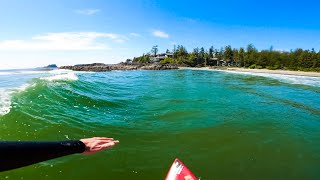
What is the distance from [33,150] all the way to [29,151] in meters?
0.04

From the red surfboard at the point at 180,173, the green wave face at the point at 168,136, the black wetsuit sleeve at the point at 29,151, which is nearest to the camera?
the black wetsuit sleeve at the point at 29,151

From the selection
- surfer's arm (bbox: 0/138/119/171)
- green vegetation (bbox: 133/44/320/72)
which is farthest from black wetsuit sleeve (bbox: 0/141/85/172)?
green vegetation (bbox: 133/44/320/72)

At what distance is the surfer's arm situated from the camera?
208 centimetres

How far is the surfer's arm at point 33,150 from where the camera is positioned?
208cm

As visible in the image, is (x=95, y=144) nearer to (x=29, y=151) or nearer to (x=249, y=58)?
(x=29, y=151)

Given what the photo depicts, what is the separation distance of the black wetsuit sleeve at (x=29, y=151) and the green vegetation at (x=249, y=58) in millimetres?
90416

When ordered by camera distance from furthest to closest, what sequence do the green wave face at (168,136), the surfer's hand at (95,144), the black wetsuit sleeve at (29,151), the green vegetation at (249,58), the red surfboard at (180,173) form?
1. the green vegetation at (249,58)
2. the green wave face at (168,136)
3. the red surfboard at (180,173)
4. the surfer's hand at (95,144)
5. the black wetsuit sleeve at (29,151)

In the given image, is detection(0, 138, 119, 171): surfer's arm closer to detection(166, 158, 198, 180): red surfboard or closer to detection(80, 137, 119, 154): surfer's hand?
detection(80, 137, 119, 154): surfer's hand

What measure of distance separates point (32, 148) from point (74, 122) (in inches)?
346

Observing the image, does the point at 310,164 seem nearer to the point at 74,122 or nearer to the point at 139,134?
the point at 139,134

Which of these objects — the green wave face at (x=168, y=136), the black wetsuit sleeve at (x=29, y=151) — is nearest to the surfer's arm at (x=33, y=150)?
the black wetsuit sleeve at (x=29, y=151)

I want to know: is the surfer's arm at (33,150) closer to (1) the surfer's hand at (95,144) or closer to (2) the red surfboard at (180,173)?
(1) the surfer's hand at (95,144)

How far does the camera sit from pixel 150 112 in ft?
45.9

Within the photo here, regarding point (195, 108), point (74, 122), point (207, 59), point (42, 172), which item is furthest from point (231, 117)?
point (207, 59)
